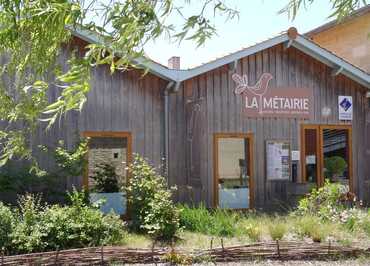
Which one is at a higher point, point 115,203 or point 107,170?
point 107,170

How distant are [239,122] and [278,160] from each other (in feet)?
4.75

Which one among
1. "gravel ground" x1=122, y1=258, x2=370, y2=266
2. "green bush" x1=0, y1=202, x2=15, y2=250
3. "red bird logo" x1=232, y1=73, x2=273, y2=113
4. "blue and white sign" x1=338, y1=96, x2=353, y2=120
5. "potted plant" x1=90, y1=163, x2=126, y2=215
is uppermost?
"red bird logo" x1=232, y1=73, x2=273, y2=113

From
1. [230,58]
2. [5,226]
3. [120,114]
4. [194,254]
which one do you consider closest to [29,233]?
[5,226]

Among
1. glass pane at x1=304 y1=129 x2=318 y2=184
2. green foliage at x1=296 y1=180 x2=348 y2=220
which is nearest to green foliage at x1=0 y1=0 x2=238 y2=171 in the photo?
green foliage at x1=296 y1=180 x2=348 y2=220

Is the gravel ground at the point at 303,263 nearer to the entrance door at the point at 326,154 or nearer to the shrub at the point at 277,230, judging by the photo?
the shrub at the point at 277,230

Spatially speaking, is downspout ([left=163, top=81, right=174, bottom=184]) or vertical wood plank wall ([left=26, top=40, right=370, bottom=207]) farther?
downspout ([left=163, top=81, right=174, bottom=184])

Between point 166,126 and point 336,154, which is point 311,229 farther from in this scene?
point 336,154

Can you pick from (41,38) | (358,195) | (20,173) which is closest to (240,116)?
(358,195)

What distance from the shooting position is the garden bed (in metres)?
7.81

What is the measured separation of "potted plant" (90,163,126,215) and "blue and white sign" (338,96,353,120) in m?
6.39

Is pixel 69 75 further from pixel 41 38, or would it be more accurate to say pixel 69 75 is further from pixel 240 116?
pixel 240 116

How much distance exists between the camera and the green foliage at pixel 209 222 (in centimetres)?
1005

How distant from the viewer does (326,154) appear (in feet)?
48.4

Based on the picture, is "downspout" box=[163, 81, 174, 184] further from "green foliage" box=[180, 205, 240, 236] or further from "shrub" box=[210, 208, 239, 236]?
"shrub" box=[210, 208, 239, 236]
